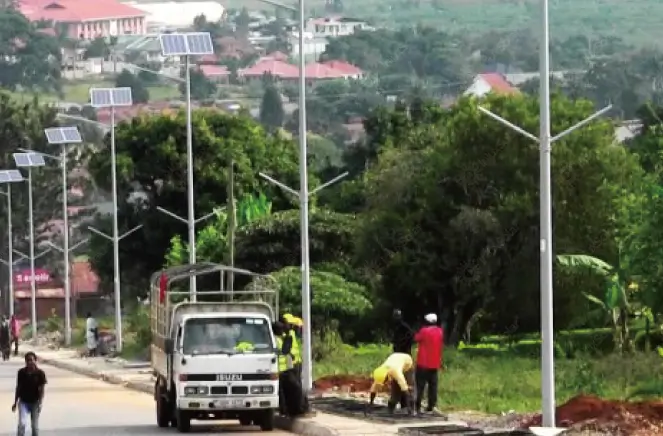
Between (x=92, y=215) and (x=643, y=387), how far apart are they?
3521 inches

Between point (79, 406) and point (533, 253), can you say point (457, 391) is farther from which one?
point (533, 253)

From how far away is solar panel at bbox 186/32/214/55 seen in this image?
59906 mm

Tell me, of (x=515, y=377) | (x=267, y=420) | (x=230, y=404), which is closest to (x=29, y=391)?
(x=230, y=404)

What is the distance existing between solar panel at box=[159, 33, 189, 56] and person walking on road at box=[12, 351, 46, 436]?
29105mm

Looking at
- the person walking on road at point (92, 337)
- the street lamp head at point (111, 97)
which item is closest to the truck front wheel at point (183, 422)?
the person walking on road at point (92, 337)

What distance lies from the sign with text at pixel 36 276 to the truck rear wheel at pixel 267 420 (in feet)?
299

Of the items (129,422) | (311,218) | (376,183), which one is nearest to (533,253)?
(376,183)

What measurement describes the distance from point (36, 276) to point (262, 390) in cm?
9327

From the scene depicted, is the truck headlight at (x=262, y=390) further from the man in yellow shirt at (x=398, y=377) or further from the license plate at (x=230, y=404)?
the man in yellow shirt at (x=398, y=377)

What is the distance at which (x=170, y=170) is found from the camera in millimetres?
87625

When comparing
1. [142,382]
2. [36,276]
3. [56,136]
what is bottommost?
[36,276]

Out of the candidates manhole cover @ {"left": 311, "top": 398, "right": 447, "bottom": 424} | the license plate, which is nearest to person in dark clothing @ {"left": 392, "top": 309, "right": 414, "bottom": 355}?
manhole cover @ {"left": 311, "top": 398, "right": 447, "bottom": 424}

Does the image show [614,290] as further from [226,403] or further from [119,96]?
[119,96]

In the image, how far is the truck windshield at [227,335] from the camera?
109ft
